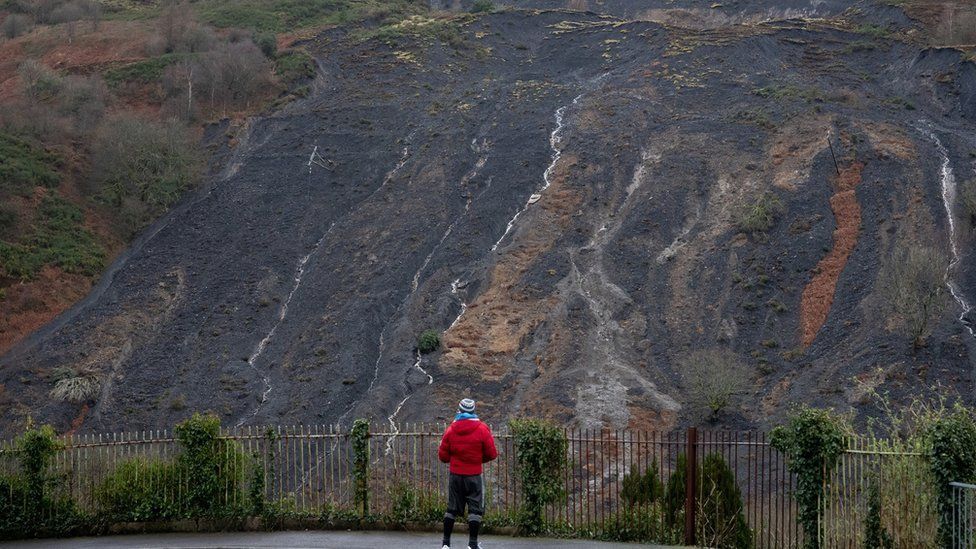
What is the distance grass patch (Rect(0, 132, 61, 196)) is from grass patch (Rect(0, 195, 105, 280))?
38.7 inches

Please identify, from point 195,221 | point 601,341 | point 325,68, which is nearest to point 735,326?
point 601,341

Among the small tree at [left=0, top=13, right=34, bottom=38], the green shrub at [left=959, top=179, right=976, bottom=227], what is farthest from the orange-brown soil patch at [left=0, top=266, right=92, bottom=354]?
the small tree at [left=0, top=13, right=34, bottom=38]

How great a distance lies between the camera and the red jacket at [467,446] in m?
11.7

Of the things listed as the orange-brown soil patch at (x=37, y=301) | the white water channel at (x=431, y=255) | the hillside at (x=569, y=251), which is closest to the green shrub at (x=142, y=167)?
the hillside at (x=569, y=251)

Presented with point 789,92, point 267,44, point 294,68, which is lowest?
point 789,92

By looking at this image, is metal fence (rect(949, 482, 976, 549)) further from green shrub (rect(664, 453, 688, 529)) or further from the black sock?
the black sock

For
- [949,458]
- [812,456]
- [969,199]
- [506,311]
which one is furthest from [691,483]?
[969,199]

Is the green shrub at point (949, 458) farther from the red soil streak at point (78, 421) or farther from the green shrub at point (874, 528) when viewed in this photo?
the red soil streak at point (78, 421)

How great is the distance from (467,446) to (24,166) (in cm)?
3440

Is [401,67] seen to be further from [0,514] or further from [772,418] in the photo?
[0,514]

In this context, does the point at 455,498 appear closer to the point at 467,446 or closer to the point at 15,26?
the point at 467,446

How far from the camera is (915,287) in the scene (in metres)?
28.3

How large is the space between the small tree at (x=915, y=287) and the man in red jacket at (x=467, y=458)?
1888 cm

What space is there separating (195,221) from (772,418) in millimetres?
22809
